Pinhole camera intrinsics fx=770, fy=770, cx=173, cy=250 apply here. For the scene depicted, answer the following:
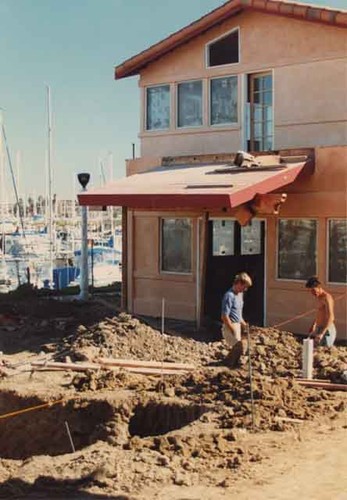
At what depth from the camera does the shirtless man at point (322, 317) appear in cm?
1346

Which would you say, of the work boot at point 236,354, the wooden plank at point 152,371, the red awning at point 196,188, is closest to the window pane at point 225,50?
the red awning at point 196,188

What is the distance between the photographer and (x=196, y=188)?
49.8 feet

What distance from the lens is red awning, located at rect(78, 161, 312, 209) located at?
47.1 ft

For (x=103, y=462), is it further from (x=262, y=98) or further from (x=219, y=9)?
(x=219, y=9)

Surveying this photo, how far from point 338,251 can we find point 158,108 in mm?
6548

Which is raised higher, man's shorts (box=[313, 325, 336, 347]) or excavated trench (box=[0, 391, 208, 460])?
man's shorts (box=[313, 325, 336, 347])

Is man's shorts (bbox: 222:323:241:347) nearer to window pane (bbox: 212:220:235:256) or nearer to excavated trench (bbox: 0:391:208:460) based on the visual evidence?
excavated trench (bbox: 0:391:208:460)

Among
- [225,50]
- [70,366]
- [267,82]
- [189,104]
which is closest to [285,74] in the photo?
[267,82]

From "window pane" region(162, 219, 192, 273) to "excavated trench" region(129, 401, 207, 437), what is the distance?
7017mm

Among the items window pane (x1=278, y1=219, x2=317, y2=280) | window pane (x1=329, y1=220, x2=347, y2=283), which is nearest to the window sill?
window pane (x1=278, y1=219, x2=317, y2=280)

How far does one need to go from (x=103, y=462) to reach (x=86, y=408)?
9.49 ft

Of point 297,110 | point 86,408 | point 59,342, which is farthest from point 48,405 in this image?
point 297,110

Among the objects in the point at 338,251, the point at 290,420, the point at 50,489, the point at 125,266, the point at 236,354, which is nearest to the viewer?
the point at 50,489

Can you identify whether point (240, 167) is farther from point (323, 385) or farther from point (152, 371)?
point (323, 385)
